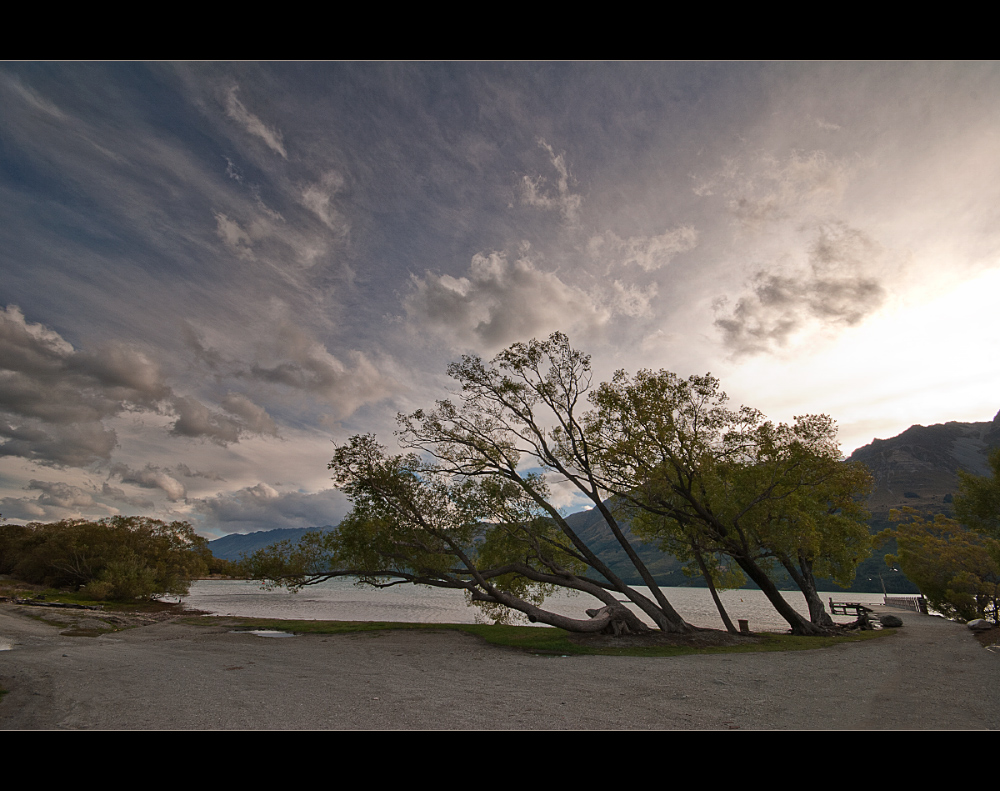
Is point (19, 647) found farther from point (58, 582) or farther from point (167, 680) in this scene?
point (58, 582)

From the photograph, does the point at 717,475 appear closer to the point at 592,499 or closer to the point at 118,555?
the point at 592,499

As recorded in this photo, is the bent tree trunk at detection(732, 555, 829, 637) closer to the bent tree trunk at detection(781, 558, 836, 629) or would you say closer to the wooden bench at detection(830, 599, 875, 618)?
the bent tree trunk at detection(781, 558, 836, 629)

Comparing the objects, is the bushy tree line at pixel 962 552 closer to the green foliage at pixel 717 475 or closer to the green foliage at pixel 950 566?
the green foliage at pixel 950 566

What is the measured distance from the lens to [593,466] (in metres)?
26.6

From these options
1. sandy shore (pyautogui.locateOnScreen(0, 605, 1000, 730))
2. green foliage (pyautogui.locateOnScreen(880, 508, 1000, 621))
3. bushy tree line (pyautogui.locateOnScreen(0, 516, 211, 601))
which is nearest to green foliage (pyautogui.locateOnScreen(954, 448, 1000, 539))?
green foliage (pyautogui.locateOnScreen(880, 508, 1000, 621))

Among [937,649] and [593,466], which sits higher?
[593,466]

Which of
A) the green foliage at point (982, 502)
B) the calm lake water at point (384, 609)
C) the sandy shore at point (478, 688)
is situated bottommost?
the calm lake water at point (384, 609)

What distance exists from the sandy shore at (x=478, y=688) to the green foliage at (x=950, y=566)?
2037 centimetres

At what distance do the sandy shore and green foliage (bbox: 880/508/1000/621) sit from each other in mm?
20374

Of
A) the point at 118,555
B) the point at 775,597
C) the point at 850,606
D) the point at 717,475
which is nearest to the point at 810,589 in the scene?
the point at 775,597

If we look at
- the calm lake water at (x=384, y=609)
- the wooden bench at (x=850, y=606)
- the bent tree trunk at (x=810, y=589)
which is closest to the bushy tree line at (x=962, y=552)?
the wooden bench at (x=850, y=606)

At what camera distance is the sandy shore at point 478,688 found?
9648 mm

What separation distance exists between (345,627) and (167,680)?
1928cm

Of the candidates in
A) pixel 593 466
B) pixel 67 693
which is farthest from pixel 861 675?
pixel 67 693
